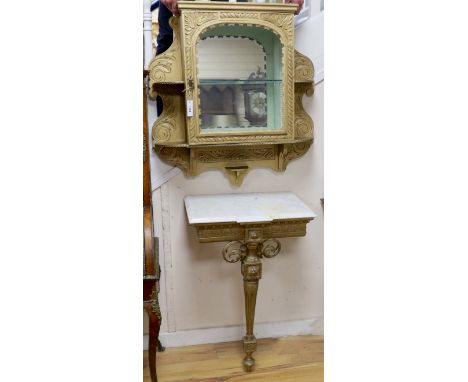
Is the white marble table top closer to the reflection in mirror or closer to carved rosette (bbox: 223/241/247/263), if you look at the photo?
carved rosette (bbox: 223/241/247/263)

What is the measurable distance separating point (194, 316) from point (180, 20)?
4.25ft

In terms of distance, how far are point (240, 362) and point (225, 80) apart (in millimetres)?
1215

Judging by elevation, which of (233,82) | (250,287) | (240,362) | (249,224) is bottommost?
(240,362)

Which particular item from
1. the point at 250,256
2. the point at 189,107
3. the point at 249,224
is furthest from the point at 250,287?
the point at 189,107

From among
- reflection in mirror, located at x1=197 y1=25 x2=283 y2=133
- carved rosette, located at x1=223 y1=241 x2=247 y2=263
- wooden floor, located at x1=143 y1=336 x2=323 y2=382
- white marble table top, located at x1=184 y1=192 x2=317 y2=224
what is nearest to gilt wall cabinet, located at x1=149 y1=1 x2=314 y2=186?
reflection in mirror, located at x1=197 y1=25 x2=283 y2=133

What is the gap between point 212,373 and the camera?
1.92m

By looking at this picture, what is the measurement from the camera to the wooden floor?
189cm

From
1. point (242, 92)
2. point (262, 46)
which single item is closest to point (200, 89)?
point (242, 92)

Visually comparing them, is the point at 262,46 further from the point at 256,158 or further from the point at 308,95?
the point at 256,158

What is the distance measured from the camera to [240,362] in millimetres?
1992

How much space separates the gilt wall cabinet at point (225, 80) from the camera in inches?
66.6

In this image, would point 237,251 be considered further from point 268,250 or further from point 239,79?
point 239,79

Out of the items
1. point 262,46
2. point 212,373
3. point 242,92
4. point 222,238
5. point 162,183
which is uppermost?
point 262,46

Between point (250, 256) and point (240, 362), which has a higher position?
point (250, 256)
